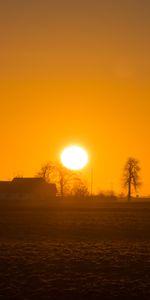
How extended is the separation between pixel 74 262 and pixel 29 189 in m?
110

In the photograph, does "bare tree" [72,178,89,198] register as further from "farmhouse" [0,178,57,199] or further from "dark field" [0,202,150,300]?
"dark field" [0,202,150,300]

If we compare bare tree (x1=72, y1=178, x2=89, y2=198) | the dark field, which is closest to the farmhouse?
bare tree (x1=72, y1=178, x2=89, y2=198)

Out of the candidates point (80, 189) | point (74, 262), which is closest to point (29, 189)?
point (80, 189)

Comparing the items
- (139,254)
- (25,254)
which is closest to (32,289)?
(25,254)

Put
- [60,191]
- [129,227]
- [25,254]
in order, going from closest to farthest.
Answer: [25,254], [129,227], [60,191]

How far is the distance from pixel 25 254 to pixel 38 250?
167 cm

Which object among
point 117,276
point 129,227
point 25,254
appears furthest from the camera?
point 129,227

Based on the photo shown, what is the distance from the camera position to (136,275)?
23.2 m

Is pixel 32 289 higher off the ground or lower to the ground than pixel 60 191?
lower

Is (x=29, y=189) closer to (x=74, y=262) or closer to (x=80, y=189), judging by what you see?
(x=80, y=189)

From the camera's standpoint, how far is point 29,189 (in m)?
136

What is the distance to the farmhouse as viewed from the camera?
134 m

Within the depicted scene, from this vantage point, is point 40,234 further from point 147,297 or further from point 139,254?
point 147,297

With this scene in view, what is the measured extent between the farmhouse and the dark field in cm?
9035
